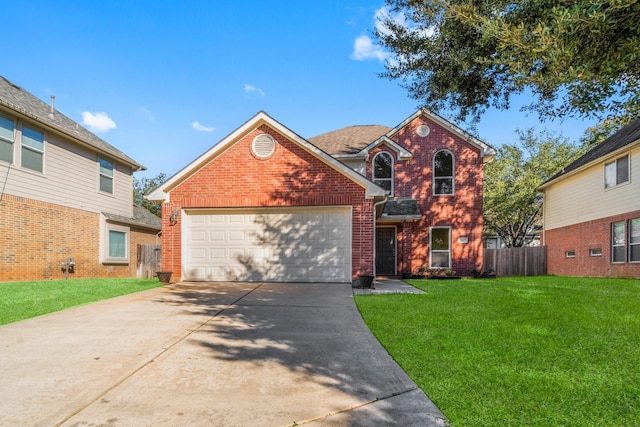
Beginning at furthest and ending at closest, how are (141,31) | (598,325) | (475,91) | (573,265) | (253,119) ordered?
(573,265), (141,31), (253,119), (475,91), (598,325)

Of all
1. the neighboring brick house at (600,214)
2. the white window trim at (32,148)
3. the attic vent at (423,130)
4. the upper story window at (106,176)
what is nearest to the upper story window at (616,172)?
the neighboring brick house at (600,214)

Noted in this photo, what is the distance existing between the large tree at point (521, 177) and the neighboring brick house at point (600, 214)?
18.8ft

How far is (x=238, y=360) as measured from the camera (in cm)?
396

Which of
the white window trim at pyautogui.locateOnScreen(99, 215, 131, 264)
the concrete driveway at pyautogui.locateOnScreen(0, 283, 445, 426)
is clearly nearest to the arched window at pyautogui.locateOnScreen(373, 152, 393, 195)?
the concrete driveway at pyautogui.locateOnScreen(0, 283, 445, 426)

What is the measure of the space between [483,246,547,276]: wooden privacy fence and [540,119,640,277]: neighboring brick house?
23.9 inches

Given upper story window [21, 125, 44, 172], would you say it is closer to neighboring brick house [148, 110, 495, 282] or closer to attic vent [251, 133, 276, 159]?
neighboring brick house [148, 110, 495, 282]

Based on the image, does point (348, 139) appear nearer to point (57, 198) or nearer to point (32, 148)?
point (57, 198)

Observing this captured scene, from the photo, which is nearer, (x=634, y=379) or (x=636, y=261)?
(x=634, y=379)

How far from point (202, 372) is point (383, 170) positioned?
13485 mm

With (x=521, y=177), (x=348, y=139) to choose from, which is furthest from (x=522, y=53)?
(x=521, y=177)

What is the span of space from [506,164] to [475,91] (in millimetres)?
23455

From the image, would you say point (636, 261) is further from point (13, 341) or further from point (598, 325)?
point (13, 341)

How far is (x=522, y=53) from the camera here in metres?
4.73

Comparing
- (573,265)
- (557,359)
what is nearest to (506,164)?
(573,265)
